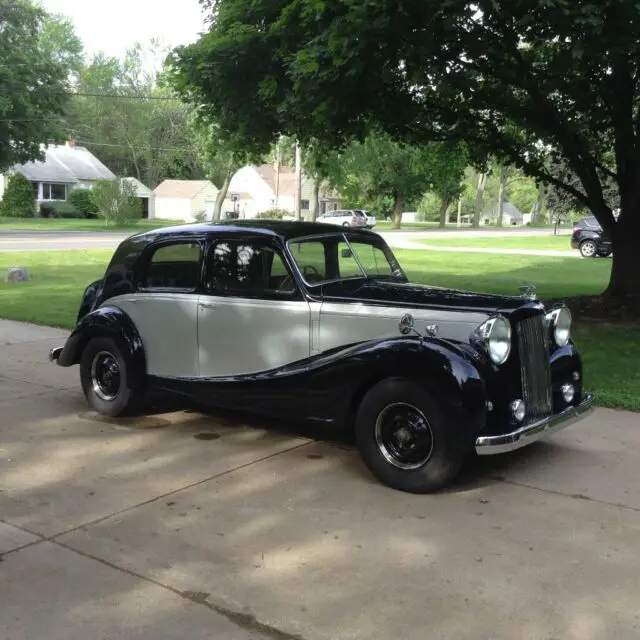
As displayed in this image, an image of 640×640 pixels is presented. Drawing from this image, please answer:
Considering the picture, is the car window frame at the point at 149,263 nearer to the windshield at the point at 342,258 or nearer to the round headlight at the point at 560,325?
the windshield at the point at 342,258

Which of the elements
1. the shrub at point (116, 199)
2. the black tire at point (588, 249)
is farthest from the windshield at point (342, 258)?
the shrub at point (116, 199)

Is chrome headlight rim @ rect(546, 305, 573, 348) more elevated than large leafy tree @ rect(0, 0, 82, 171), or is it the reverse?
large leafy tree @ rect(0, 0, 82, 171)

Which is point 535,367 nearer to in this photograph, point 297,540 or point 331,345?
point 331,345

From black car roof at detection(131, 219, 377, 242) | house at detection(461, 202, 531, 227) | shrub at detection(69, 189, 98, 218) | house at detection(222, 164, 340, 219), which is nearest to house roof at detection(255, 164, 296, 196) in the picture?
house at detection(222, 164, 340, 219)

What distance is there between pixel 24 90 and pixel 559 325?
3668cm

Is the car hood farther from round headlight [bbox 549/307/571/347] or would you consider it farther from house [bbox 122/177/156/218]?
house [bbox 122/177/156/218]

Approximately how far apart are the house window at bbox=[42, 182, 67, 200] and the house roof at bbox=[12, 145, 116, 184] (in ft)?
2.57

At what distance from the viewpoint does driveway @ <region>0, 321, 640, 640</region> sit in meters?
3.18

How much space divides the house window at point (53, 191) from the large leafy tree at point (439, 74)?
173ft

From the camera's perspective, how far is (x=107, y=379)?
6.38 metres

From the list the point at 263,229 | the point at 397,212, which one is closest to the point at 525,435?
the point at 263,229

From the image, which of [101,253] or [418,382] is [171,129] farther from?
[418,382]

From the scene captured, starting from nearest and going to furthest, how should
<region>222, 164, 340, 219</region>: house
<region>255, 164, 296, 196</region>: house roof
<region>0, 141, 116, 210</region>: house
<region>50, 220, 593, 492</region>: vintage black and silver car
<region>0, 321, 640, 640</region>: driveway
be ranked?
<region>0, 321, 640, 640</region>: driveway < <region>50, 220, 593, 492</region>: vintage black and silver car < <region>0, 141, 116, 210</region>: house < <region>222, 164, 340, 219</region>: house < <region>255, 164, 296, 196</region>: house roof

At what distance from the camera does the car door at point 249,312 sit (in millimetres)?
5340
